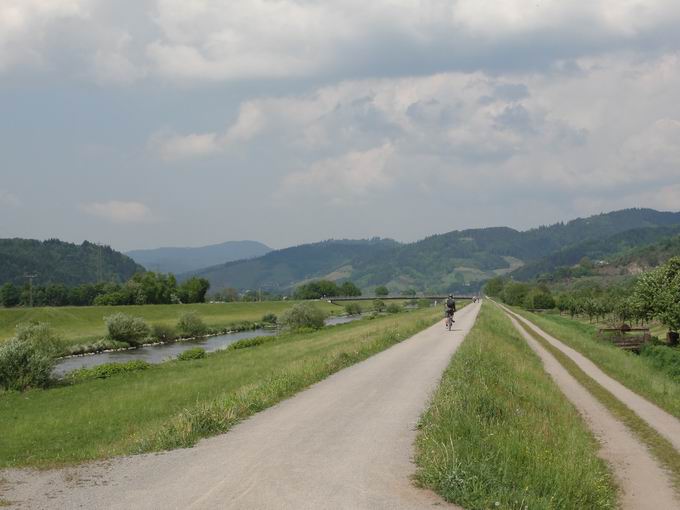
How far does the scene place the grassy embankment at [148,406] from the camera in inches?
586

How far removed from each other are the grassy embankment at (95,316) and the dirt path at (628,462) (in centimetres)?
5834

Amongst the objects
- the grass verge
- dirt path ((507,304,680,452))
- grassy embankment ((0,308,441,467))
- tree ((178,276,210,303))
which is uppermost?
tree ((178,276,210,303))

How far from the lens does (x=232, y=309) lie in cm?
14600

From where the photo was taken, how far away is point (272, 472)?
11.0 metres

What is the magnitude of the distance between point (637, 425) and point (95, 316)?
339ft

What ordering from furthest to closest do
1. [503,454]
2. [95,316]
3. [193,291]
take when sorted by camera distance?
[193,291]
[95,316]
[503,454]

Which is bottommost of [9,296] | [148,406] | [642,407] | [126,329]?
[642,407]

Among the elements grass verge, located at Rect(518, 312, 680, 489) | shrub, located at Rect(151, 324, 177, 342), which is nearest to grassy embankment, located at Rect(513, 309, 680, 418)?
grass verge, located at Rect(518, 312, 680, 489)

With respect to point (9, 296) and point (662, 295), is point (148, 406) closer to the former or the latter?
point (662, 295)

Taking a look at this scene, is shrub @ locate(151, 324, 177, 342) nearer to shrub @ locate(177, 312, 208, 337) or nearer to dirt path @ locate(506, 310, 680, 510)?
shrub @ locate(177, 312, 208, 337)

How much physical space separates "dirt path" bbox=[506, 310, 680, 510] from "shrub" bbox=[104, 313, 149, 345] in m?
60.6

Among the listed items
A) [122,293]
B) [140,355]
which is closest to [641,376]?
[140,355]

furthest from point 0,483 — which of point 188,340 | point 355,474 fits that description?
point 188,340

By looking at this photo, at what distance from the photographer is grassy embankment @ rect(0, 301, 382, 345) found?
292 ft
